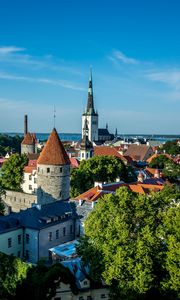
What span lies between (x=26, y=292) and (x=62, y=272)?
10.0 feet

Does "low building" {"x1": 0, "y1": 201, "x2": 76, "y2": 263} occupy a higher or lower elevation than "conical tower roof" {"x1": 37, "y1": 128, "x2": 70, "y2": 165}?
lower

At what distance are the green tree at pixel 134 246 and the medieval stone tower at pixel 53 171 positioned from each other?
1695 centimetres

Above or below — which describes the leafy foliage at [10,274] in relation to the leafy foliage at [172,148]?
below

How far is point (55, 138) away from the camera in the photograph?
40.3 m

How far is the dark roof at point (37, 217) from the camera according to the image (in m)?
30.6

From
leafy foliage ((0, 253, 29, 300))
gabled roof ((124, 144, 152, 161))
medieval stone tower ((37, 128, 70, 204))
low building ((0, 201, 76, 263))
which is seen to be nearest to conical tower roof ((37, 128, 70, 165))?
medieval stone tower ((37, 128, 70, 204))

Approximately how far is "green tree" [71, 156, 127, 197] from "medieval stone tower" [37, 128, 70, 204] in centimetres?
687

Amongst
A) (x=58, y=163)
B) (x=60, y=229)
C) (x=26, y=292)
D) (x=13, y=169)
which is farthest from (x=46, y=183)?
(x=26, y=292)

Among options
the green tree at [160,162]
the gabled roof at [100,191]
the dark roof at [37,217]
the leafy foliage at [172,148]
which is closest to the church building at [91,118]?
the leafy foliage at [172,148]

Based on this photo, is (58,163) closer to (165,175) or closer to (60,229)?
(60,229)

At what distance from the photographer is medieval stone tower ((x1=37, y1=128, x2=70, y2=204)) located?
40031 millimetres

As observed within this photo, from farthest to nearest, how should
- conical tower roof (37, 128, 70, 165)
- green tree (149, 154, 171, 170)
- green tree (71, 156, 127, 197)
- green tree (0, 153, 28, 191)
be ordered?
green tree (149, 154, 171, 170) → green tree (0, 153, 28, 191) → green tree (71, 156, 127, 197) → conical tower roof (37, 128, 70, 165)

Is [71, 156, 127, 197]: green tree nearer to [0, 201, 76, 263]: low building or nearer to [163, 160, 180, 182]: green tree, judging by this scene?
[163, 160, 180, 182]: green tree

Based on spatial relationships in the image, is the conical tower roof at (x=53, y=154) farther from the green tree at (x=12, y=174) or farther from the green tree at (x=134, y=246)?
the green tree at (x=134, y=246)
